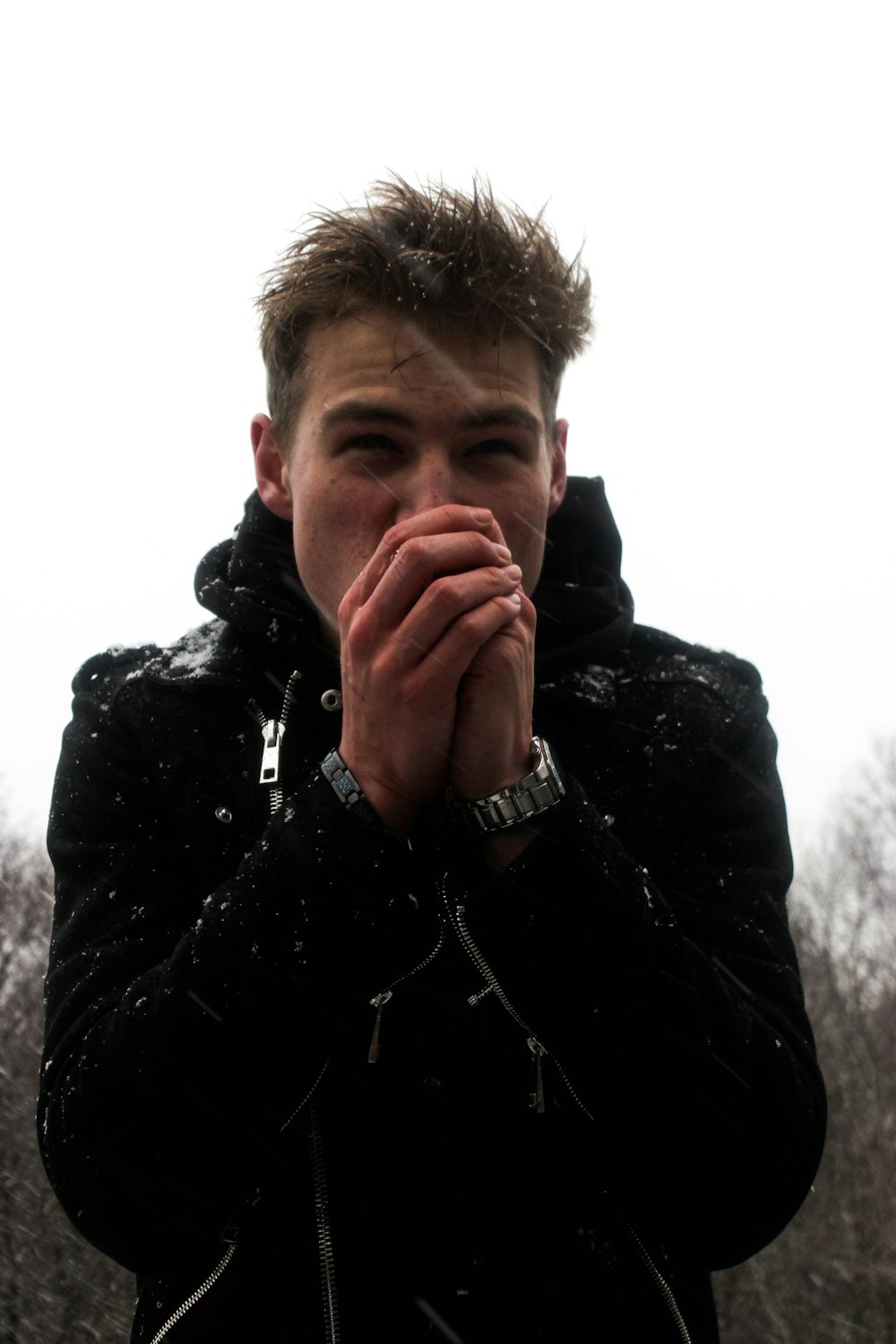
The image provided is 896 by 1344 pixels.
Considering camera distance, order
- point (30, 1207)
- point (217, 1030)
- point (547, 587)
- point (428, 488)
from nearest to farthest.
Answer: point (217, 1030), point (428, 488), point (547, 587), point (30, 1207)

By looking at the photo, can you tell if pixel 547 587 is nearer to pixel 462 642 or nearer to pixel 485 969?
pixel 462 642

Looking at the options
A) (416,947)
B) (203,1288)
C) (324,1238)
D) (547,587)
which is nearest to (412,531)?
(416,947)

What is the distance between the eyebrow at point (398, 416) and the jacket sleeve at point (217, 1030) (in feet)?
2.50

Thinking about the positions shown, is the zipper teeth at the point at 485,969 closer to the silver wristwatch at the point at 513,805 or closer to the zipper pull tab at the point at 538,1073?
the zipper pull tab at the point at 538,1073

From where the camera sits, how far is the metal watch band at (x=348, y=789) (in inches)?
63.4

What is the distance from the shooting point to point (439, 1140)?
178 centimetres

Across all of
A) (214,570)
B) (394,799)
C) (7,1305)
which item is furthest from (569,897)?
(7,1305)

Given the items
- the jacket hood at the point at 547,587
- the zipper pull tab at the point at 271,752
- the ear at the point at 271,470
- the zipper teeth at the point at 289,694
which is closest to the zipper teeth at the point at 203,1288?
the zipper pull tab at the point at 271,752

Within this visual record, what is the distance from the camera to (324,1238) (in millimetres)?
1722

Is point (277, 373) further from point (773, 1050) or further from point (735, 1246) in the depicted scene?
point (735, 1246)

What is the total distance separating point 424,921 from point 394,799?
0.19m

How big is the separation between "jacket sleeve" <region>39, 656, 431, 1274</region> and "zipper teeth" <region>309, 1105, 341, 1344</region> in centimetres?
11

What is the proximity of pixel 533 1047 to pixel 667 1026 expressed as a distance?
0.21 meters

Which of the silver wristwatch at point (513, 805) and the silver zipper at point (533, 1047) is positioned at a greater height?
the silver wristwatch at point (513, 805)
